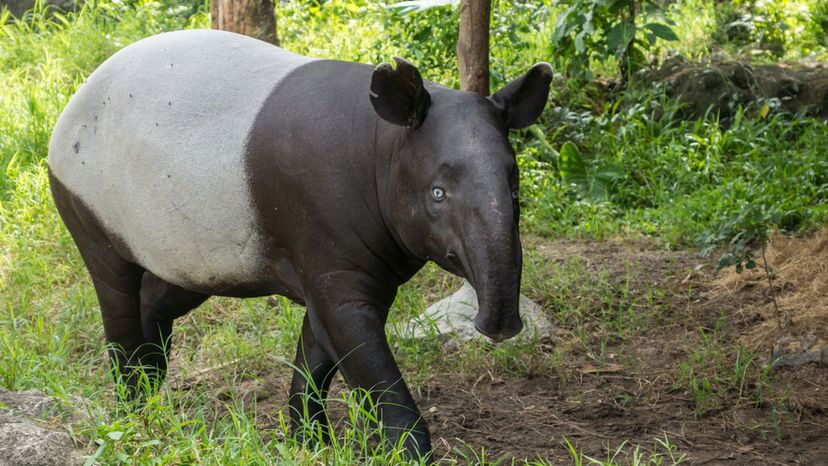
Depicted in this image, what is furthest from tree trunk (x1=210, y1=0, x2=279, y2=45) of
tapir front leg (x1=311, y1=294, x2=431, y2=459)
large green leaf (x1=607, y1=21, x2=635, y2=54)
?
tapir front leg (x1=311, y1=294, x2=431, y2=459)

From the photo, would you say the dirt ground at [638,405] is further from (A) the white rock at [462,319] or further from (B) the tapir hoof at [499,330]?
(B) the tapir hoof at [499,330]

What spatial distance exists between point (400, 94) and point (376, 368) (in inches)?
38.1

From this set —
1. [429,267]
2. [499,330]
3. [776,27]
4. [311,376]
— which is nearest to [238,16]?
[429,267]

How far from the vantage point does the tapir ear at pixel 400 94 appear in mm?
3539

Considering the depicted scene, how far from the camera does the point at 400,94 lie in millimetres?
3598

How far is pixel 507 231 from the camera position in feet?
11.0

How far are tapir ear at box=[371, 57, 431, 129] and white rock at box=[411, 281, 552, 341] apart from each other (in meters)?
2.07

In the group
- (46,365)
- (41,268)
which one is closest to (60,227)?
(41,268)

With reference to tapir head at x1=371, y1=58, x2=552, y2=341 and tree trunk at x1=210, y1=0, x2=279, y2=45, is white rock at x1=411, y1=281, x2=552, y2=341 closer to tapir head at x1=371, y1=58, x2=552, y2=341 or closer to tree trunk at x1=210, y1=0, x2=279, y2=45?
tapir head at x1=371, y1=58, x2=552, y2=341

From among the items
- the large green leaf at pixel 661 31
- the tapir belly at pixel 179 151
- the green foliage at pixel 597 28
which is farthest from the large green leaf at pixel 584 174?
the tapir belly at pixel 179 151

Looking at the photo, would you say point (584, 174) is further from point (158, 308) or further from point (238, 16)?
point (158, 308)

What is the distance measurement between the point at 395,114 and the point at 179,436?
124cm

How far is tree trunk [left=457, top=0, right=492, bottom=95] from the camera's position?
561cm

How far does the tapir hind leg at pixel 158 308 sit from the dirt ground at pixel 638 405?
0.58 metres
